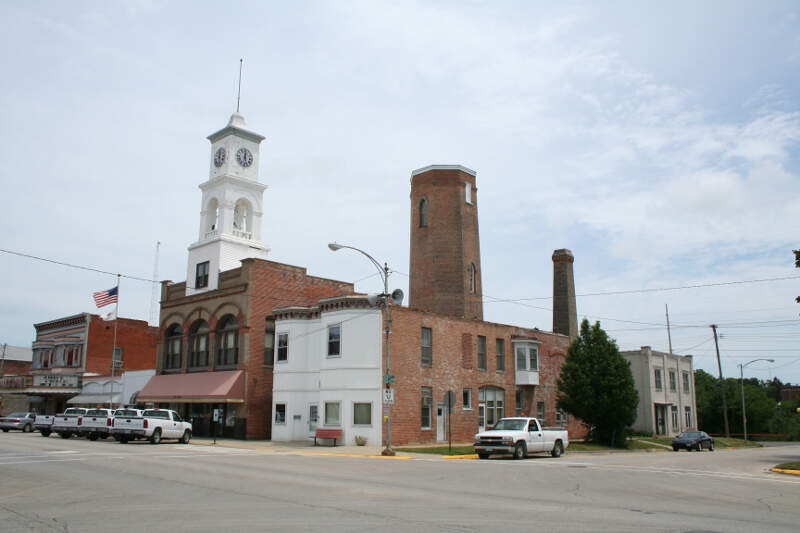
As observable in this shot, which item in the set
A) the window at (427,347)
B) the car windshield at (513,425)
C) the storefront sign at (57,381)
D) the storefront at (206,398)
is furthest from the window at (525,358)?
the storefront sign at (57,381)

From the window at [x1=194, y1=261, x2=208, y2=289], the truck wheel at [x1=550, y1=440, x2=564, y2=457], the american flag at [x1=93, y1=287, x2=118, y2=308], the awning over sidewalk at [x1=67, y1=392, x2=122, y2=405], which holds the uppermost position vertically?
the window at [x1=194, y1=261, x2=208, y2=289]

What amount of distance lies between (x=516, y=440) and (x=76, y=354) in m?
48.9

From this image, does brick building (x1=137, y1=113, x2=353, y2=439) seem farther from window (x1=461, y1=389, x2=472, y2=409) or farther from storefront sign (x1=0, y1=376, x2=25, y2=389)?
storefront sign (x1=0, y1=376, x2=25, y2=389)

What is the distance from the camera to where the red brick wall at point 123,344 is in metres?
60.4

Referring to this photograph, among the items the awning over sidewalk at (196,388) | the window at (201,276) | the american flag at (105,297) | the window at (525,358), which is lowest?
the awning over sidewalk at (196,388)

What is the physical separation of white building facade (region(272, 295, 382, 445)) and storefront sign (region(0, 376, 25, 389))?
114 feet

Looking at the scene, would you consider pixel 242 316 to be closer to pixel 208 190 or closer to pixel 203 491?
pixel 208 190

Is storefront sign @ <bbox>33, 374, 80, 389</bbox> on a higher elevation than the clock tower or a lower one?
lower

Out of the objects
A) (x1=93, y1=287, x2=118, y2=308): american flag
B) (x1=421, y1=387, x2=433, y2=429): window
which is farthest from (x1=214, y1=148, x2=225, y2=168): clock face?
(x1=421, y1=387, x2=433, y2=429): window

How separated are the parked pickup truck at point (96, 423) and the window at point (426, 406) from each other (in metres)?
16.2

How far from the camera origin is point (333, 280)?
47.1 meters

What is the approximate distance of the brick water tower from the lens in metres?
45.9

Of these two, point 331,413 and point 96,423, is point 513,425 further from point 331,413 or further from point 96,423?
point 96,423

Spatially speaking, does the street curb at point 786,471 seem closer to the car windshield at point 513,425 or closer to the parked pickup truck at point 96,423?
the car windshield at point 513,425
